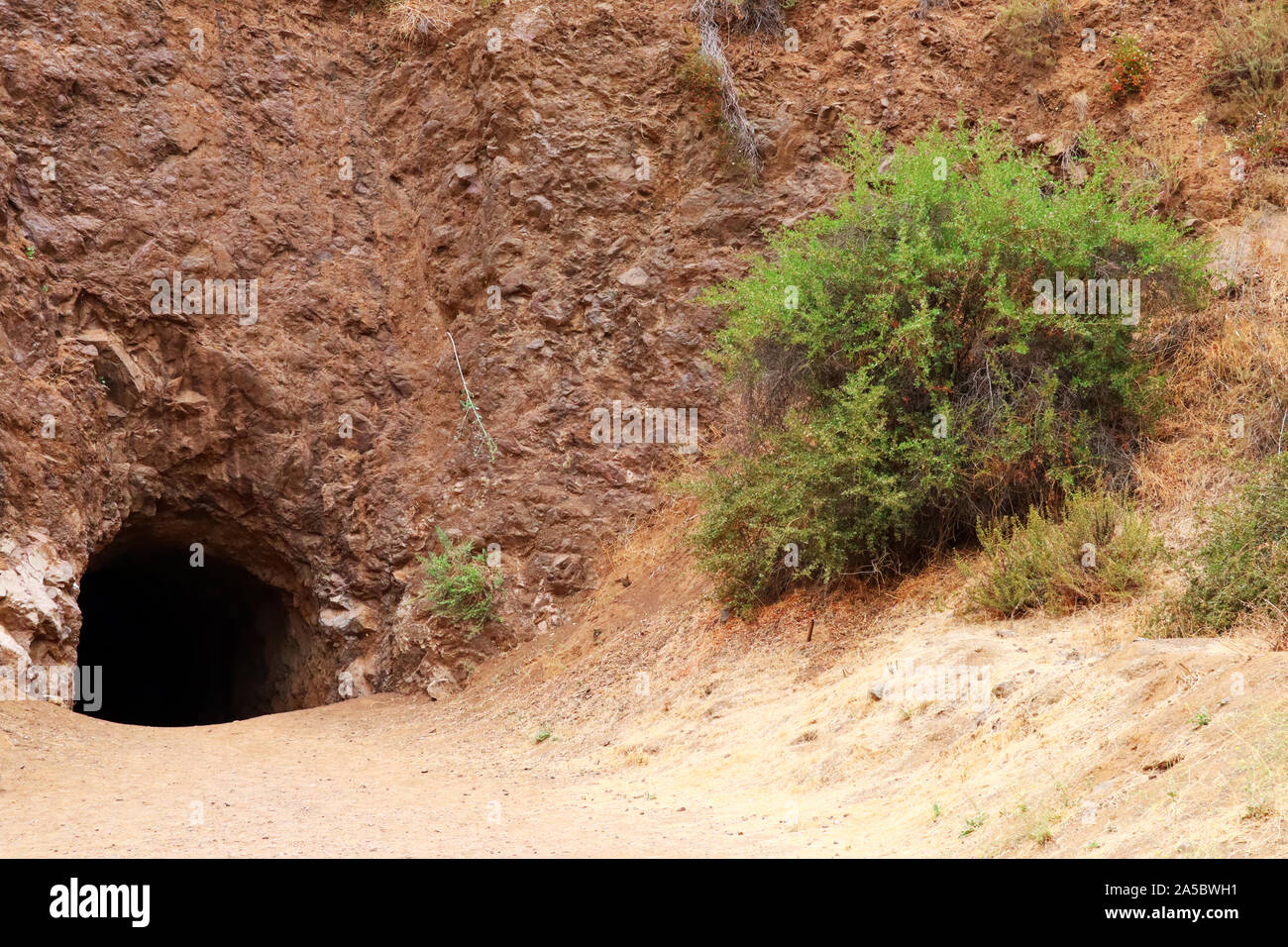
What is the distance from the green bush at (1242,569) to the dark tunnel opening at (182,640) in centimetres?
1141

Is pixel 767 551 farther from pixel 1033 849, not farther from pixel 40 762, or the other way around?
pixel 40 762

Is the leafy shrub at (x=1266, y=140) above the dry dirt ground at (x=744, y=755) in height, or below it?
above

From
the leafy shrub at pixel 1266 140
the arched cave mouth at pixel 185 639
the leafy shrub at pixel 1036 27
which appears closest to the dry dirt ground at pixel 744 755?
the arched cave mouth at pixel 185 639

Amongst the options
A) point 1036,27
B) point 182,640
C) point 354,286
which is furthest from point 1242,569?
point 182,640

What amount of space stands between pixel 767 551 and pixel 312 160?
8.98 meters

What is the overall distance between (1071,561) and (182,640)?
16719mm

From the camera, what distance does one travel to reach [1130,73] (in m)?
13.5

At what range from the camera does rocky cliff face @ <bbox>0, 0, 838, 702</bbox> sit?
13406 millimetres

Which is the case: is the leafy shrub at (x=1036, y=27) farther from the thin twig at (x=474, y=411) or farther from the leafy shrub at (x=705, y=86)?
the thin twig at (x=474, y=411)

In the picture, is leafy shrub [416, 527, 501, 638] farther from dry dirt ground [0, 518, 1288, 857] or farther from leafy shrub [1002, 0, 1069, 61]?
leafy shrub [1002, 0, 1069, 61]

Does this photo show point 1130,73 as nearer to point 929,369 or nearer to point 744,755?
point 929,369

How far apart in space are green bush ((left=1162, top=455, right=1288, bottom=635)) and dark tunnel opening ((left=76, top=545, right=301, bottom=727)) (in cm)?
1141

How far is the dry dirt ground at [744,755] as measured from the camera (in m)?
5.31

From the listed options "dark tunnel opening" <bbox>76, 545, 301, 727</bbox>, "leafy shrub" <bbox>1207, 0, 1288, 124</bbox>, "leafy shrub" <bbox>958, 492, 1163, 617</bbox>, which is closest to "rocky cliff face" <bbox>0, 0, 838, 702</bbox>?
"dark tunnel opening" <bbox>76, 545, 301, 727</bbox>
